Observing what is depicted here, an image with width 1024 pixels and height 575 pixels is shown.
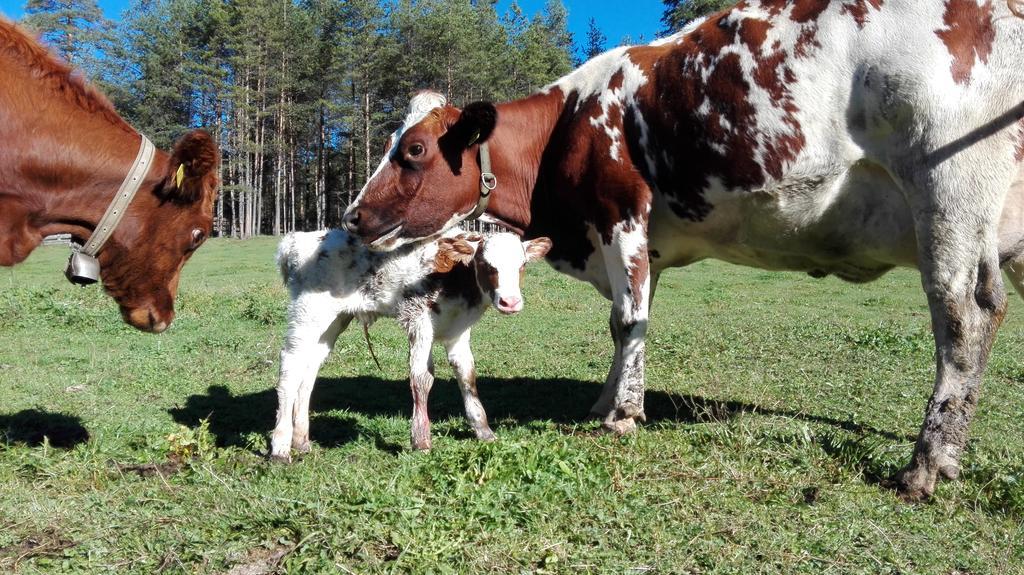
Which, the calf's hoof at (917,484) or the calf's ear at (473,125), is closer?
the calf's hoof at (917,484)

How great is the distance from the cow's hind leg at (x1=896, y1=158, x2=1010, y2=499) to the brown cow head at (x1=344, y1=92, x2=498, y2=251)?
3.12m

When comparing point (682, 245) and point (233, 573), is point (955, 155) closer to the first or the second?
point (682, 245)

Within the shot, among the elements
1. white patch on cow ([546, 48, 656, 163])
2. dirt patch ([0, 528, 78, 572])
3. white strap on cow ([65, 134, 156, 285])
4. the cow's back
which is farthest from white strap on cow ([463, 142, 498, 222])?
dirt patch ([0, 528, 78, 572])

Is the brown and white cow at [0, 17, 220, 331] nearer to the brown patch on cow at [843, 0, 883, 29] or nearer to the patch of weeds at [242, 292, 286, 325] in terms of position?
the brown patch on cow at [843, 0, 883, 29]

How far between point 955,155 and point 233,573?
430 centimetres

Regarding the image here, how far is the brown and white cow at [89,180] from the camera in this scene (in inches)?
137

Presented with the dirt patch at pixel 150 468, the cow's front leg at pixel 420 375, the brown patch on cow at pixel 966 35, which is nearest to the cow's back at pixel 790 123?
the brown patch on cow at pixel 966 35

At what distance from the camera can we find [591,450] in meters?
5.06

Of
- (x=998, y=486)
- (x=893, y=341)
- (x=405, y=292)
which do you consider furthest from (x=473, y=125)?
(x=893, y=341)

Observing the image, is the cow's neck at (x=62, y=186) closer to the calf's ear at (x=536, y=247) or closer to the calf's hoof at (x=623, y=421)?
the calf's ear at (x=536, y=247)

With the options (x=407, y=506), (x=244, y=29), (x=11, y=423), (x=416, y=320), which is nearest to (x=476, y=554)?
(x=407, y=506)

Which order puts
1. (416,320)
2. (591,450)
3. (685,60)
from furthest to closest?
(416,320), (685,60), (591,450)

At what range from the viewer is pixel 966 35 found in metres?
4.55

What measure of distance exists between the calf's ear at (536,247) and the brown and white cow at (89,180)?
2458 millimetres
